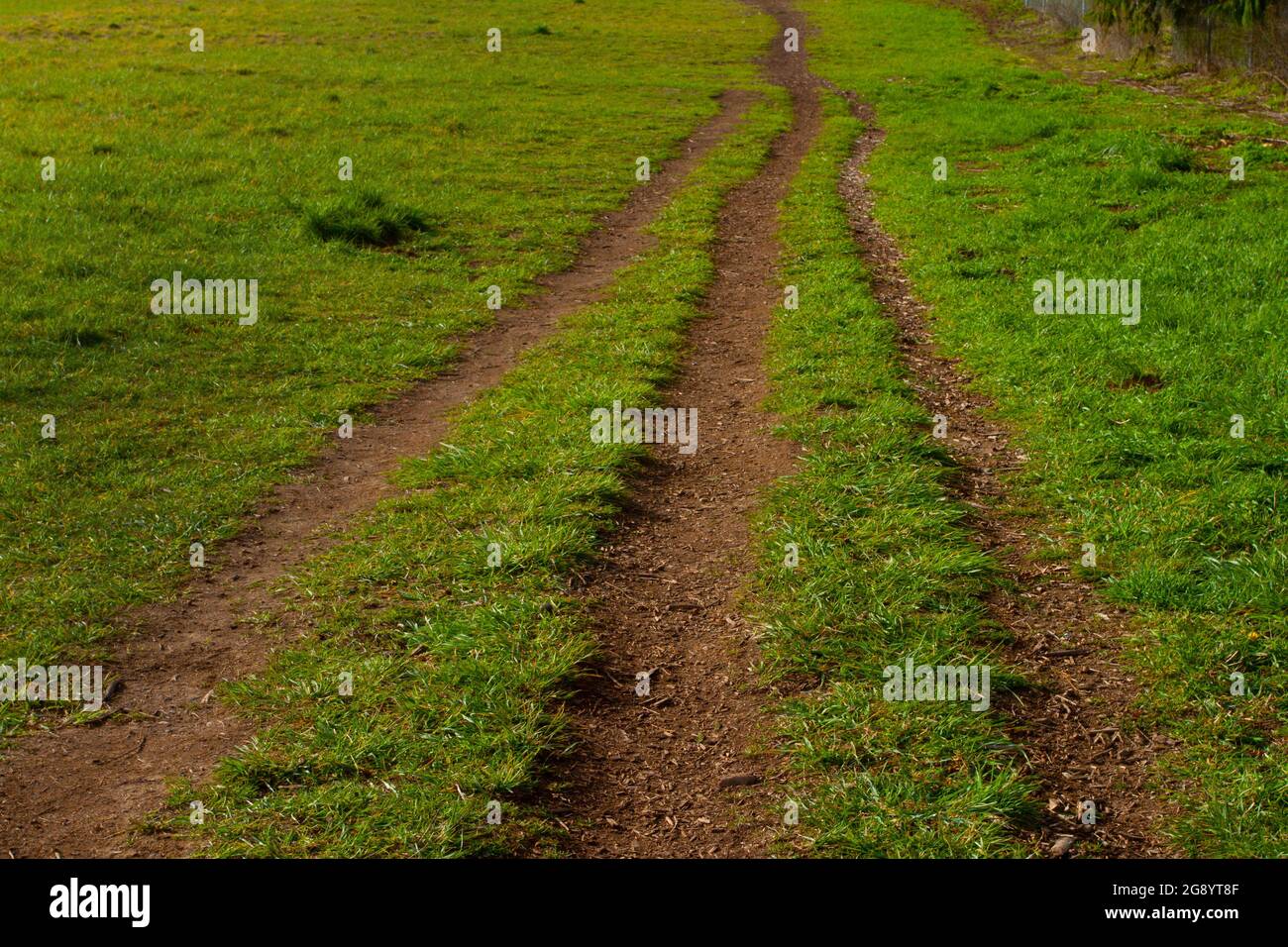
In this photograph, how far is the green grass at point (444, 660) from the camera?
4.04 metres

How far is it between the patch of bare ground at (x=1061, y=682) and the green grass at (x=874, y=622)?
0.44 feet

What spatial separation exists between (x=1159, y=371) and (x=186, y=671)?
6928mm

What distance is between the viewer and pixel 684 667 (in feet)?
16.8

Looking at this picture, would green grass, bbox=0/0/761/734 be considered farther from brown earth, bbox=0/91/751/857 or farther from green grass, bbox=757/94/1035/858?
green grass, bbox=757/94/1035/858

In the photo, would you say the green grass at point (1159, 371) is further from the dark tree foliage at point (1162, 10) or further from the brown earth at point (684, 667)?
the dark tree foliage at point (1162, 10)

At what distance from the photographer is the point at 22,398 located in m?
7.92

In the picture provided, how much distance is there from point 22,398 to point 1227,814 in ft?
26.2

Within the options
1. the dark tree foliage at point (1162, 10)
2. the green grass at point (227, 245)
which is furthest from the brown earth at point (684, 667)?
the dark tree foliage at point (1162, 10)

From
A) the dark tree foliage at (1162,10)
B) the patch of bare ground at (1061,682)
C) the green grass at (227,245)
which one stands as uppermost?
the dark tree foliage at (1162,10)

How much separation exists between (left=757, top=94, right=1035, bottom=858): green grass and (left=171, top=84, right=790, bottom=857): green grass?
1.03m

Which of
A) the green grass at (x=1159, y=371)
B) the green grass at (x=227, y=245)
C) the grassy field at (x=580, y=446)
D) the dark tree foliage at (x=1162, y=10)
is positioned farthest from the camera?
the dark tree foliage at (x=1162, y=10)

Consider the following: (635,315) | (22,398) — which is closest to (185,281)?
(22,398)

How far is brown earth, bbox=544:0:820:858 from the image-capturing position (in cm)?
416
